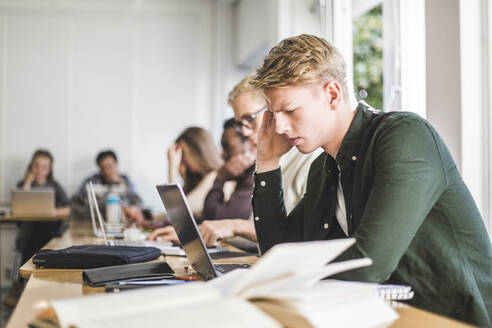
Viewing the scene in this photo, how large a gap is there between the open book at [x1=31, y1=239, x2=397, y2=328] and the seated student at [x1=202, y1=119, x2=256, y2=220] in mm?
1787

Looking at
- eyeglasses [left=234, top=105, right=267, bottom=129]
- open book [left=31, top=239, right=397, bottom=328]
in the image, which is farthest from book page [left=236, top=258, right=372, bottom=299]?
eyeglasses [left=234, top=105, right=267, bottom=129]

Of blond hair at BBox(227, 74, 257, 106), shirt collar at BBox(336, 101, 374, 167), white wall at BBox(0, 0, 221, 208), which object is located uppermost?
white wall at BBox(0, 0, 221, 208)

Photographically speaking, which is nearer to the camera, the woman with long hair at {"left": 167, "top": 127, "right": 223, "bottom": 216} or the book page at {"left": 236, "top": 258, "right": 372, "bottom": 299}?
the book page at {"left": 236, "top": 258, "right": 372, "bottom": 299}

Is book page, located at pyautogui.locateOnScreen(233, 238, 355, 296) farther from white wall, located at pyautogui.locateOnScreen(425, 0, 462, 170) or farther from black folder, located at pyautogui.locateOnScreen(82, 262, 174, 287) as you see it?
white wall, located at pyautogui.locateOnScreen(425, 0, 462, 170)

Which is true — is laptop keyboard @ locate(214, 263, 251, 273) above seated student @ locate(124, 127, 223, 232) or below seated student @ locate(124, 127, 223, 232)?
below

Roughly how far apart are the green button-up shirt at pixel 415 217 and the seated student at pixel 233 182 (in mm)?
1233

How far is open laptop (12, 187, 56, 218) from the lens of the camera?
4707mm

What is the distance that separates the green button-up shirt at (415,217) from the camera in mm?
1059

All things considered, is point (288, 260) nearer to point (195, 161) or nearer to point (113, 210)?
point (113, 210)

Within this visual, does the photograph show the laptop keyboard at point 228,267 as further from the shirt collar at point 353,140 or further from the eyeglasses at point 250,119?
the eyeglasses at point 250,119

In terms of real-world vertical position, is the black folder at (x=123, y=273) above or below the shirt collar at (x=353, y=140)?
below

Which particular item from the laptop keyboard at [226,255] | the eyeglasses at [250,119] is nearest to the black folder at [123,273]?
the laptop keyboard at [226,255]

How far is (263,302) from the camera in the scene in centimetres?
77

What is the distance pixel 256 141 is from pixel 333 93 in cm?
79
